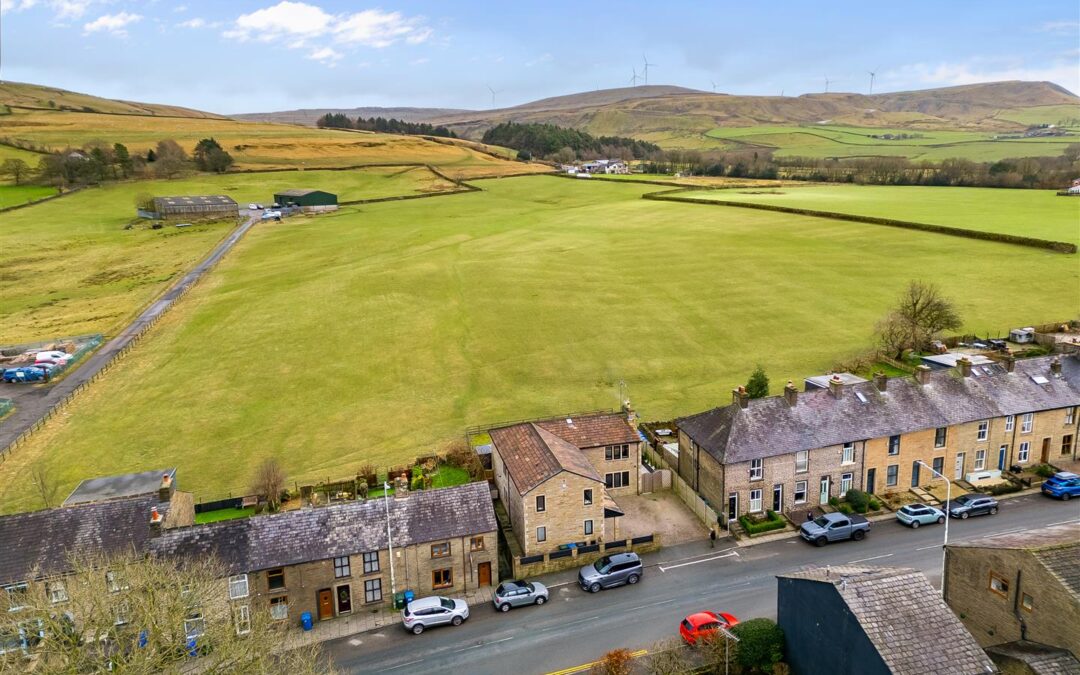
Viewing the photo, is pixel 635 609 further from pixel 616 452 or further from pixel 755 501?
pixel 616 452

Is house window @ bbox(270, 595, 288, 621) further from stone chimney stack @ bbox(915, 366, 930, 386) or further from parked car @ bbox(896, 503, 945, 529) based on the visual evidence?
stone chimney stack @ bbox(915, 366, 930, 386)

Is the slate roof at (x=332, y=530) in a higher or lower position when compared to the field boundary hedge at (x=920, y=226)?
lower

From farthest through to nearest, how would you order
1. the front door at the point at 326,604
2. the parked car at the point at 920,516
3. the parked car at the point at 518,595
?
the parked car at the point at 920,516, the front door at the point at 326,604, the parked car at the point at 518,595

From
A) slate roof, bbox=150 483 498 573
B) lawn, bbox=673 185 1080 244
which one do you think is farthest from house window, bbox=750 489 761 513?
lawn, bbox=673 185 1080 244

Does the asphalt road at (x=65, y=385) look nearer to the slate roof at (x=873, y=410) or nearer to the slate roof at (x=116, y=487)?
the slate roof at (x=116, y=487)

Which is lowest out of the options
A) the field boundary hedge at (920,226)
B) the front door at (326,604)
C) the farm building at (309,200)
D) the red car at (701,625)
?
the front door at (326,604)

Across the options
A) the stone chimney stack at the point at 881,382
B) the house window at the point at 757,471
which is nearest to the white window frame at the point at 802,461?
the house window at the point at 757,471

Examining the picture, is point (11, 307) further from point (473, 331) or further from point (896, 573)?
point (896, 573)
